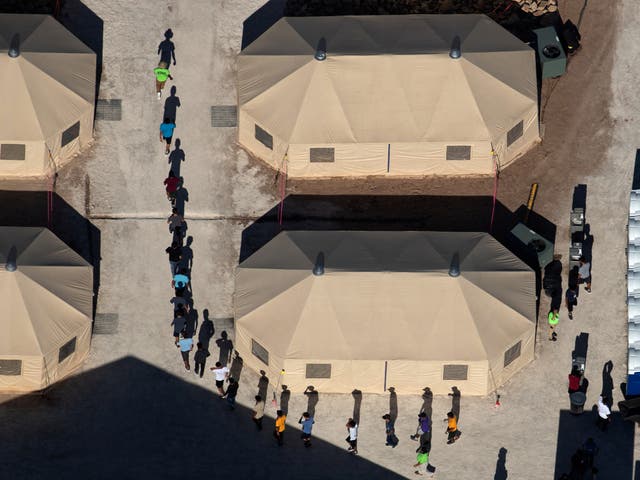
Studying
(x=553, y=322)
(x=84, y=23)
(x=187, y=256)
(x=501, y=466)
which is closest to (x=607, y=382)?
(x=553, y=322)

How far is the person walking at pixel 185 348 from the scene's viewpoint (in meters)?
51.4

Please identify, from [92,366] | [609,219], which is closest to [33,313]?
[92,366]

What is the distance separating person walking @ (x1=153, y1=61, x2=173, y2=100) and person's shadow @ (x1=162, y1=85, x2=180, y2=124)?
0.39 m

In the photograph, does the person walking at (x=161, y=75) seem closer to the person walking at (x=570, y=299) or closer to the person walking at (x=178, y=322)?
the person walking at (x=178, y=322)

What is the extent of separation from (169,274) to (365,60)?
10860mm

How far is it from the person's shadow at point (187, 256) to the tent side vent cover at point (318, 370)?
20.3 ft

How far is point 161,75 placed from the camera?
53.9 meters

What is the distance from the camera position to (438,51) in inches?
2052

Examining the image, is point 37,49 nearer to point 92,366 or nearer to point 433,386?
point 92,366

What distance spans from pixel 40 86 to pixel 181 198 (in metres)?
6.72

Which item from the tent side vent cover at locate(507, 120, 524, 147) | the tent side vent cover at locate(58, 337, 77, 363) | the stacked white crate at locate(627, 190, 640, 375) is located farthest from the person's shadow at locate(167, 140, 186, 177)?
the stacked white crate at locate(627, 190, 640, 375)

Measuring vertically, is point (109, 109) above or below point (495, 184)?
above

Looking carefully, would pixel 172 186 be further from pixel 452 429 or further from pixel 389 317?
pixel 452 429

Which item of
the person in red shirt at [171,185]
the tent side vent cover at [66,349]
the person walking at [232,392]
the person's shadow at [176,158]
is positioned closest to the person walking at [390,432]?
the person walking at [232,392]
